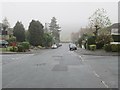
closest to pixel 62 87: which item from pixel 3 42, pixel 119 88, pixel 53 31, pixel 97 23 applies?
pixel 119 88

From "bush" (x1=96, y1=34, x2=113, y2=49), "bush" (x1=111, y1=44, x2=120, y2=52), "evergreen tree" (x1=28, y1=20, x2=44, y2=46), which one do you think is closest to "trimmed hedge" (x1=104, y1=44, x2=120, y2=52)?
"bush" (x1=111, y1=44, x2=120, y2=52)

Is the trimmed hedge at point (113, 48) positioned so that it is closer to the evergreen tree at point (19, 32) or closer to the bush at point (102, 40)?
the bush at point (102, 40)

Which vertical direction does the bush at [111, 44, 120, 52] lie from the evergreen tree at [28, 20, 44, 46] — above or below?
below

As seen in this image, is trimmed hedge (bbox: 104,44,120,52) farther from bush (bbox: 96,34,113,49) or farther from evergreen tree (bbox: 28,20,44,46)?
evergreen tree (bbox: 28,20,44,46)

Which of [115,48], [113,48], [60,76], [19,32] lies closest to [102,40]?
[113,48]

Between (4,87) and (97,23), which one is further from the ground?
(97,23)

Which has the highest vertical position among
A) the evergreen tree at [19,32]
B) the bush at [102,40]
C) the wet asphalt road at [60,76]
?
the evergreen tree at [19,32]

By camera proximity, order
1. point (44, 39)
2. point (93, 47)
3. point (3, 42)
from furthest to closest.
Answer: point (44, 39)
point (3, 42)
point (93, 47)

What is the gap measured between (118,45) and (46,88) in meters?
34.7

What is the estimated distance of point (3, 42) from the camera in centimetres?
7794

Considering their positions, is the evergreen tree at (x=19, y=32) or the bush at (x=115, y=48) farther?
the evergreen tree at (x=19, y=32)

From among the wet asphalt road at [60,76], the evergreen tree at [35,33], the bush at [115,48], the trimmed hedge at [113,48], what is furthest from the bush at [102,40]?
the evergreen tree at [35,33]

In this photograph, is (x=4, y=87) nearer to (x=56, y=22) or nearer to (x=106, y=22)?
(x=106, y=22)

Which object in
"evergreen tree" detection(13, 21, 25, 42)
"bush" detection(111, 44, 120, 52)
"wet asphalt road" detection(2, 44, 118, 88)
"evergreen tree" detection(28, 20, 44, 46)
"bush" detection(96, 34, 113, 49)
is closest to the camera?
"wet asphalt road" detection(2, 44, 118, 88)
